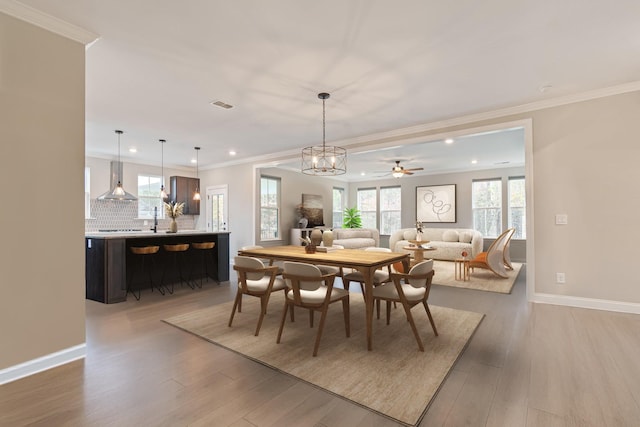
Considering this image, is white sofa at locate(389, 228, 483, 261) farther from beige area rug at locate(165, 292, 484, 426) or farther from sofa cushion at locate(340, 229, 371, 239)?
beige area rug at locate(165, 292, 484, 426)

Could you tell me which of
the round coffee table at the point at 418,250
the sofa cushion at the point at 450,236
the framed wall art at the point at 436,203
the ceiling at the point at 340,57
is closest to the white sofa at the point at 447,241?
the sofa cushion at the point at 450,236

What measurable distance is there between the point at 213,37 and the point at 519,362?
3665mm

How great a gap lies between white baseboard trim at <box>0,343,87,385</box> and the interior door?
598 centimetres

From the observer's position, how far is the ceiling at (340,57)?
2.38 metres

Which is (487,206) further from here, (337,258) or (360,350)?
(360,350)

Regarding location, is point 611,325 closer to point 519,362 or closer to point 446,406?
point 519,362

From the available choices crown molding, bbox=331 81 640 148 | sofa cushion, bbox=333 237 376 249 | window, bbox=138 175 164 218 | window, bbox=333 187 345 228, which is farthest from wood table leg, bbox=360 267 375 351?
window, bbox=333 187 345 228

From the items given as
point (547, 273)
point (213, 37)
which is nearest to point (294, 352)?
point (213, 37)

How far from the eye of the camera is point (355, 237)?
31.4 ft

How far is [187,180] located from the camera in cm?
849

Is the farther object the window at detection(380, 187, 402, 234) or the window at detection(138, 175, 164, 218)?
the window at detection(380, 187, 402, 234)

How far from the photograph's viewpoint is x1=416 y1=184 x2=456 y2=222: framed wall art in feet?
31.6

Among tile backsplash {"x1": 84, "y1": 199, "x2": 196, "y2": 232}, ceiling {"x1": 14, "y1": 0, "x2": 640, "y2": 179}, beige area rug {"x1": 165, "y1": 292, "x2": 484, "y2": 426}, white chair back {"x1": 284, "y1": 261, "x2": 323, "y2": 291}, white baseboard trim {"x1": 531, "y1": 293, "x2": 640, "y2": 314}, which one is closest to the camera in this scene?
beige area rug {"x1": 165, "y1": 292, "x2": 484, "y2": 426}

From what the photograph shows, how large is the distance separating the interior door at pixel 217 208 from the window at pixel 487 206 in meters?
7.14
